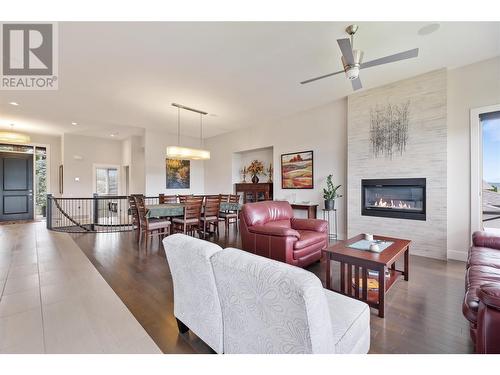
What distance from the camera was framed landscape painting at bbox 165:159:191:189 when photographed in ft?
26.6

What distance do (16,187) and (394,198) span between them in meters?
11.0

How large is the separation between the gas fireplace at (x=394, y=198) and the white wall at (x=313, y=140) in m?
0.62

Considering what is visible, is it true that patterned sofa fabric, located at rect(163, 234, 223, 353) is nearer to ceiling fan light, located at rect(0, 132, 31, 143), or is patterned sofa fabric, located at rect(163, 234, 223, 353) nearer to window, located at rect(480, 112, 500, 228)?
window, located at rect(480, 112, 500, 228)

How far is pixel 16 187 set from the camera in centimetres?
755

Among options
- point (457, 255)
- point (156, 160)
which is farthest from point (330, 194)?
point (156, 160)

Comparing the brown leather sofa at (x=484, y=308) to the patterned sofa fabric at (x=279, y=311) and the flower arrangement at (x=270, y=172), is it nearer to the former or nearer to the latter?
the patterned sofa fabric at (x=279, y=311)

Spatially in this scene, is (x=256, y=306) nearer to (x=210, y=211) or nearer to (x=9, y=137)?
(x=210, y=211)

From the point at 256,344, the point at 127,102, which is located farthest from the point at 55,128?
the point at 256,344

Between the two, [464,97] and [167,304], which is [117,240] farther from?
[464,97]

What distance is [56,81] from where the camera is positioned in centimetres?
395

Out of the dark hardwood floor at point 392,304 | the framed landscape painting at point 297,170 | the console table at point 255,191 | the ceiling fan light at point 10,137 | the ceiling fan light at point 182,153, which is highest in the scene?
the ceiling fan light at point 10,137

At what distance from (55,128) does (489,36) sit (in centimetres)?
1027

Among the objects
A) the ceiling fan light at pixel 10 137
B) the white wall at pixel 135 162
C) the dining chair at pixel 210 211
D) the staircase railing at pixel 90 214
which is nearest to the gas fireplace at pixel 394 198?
the dining chair at pixel 210 211

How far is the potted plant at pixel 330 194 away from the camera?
193 inches
